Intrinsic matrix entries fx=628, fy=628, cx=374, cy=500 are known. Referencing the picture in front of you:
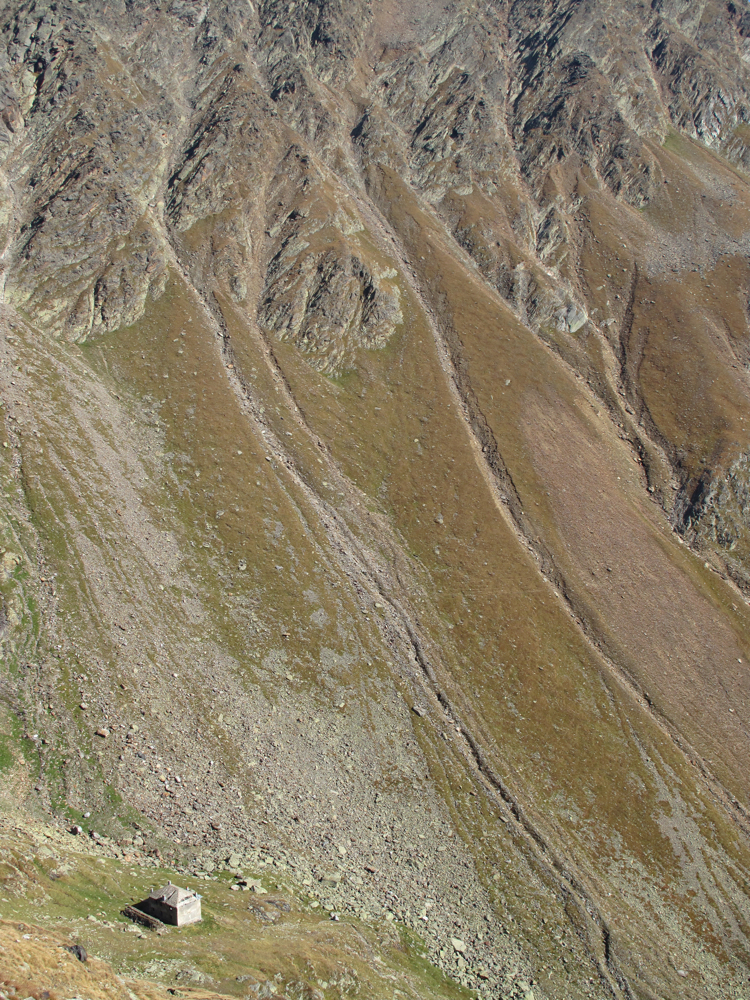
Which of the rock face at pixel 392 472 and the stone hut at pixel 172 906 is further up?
the rock face at pixel 392 472

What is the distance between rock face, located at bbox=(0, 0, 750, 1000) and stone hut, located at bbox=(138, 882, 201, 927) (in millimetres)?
9222

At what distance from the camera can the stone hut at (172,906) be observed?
34.1 metres

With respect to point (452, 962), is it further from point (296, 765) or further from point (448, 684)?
point (448, 684)

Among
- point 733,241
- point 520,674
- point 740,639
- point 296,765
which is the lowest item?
point 296,765

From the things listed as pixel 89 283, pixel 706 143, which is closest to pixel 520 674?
pixel 89 283

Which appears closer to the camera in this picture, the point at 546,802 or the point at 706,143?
the point at 546,802

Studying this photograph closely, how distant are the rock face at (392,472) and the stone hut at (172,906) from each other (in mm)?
9222

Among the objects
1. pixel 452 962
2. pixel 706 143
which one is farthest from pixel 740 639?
pixel 706 143

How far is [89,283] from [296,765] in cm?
8124

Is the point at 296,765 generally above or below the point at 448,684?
below

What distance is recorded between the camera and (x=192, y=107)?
5364 inches

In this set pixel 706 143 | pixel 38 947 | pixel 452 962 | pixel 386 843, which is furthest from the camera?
pixel 706 143

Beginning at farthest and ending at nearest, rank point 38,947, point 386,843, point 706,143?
point 706,143
point 386,843
point 38,947

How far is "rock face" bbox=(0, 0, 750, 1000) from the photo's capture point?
49781 millimetres
